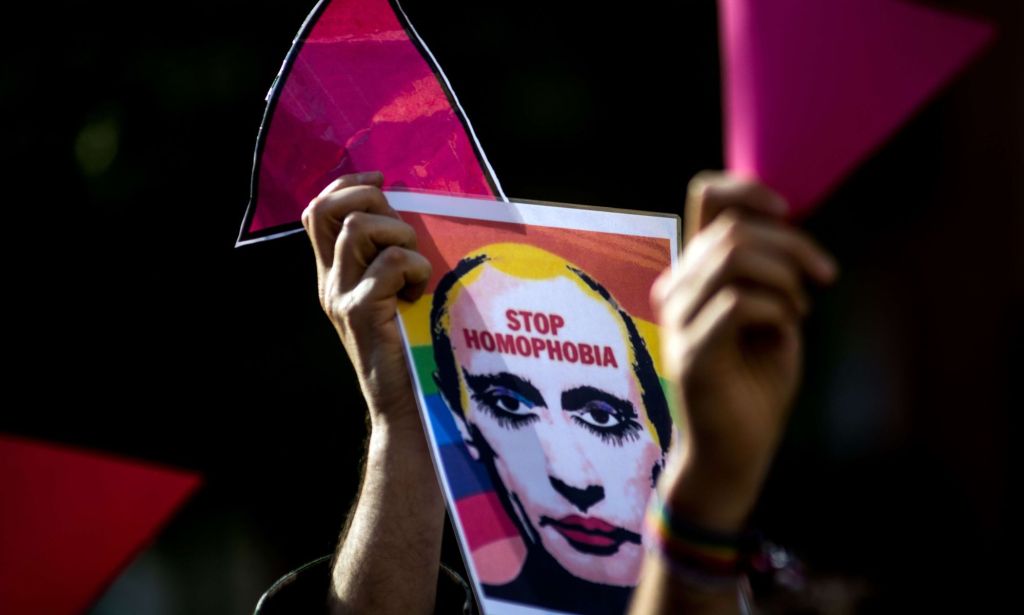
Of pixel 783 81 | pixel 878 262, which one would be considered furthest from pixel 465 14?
pixel 783 81

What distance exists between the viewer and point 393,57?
1.52 metres

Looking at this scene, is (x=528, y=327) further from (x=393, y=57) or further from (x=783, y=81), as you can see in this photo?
(x=783, y=81)

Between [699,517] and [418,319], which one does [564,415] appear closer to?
[418,319]

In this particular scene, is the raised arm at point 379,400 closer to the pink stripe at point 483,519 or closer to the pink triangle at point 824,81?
the pink stripe at point 483,519

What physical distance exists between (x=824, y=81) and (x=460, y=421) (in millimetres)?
624

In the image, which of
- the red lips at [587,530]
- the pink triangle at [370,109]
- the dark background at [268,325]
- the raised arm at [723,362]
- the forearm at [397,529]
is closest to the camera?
the raised arm at [723,362]

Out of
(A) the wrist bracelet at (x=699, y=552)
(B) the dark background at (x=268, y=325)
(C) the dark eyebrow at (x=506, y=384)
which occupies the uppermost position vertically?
(A) the wrist bracelet at (x=699, y=552)

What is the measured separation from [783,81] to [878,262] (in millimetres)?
3008

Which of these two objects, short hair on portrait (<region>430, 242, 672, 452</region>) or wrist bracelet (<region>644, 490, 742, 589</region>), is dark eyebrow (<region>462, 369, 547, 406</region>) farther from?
wrist bracelet (<region>644, 490, 742, 589</region>)

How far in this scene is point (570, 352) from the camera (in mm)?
1380

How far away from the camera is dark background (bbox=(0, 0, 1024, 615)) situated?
357 cm

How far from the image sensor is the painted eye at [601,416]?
1361 millimetres

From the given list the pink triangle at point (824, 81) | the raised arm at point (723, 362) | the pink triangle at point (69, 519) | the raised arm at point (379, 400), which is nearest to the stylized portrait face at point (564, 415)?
the raised arm at point (379, 400)

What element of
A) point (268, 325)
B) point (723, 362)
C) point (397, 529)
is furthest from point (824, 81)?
point (268, 325)
